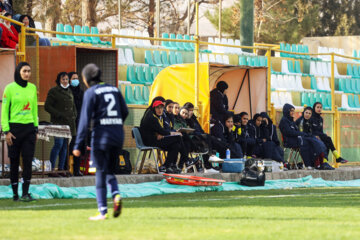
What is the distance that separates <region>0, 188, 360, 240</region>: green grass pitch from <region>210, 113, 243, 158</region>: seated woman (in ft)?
16.7

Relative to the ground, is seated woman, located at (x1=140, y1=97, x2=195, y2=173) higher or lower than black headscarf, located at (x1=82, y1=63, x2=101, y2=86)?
lower

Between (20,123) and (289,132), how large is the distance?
9.92m

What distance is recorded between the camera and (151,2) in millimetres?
53406

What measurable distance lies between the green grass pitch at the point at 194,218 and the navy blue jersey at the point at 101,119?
2.83ft

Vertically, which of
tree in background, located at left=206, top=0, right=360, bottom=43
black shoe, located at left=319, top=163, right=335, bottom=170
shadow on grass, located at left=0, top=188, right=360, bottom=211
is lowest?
shadow on grass, located at left=0, top=188, right=360, bottom=211

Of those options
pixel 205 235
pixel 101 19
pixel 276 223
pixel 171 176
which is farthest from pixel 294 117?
pixel 101 19

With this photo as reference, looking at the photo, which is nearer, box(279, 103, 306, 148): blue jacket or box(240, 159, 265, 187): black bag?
box(240, 159, 265, 187): black bag

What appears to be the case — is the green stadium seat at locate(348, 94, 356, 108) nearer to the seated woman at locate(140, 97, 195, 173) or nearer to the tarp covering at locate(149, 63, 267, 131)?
the tarp covering at locate(149, 63, 267, 131)

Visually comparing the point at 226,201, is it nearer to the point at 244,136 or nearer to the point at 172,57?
the point at 244,136

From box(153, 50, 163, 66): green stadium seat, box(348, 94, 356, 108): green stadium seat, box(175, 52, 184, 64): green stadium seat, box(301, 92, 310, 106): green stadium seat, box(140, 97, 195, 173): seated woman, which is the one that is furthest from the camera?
box(348, 94, 356, 108): green stadium seat

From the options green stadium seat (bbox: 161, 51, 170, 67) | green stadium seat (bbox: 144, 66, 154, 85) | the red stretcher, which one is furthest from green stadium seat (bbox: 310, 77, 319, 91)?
the red stretcher

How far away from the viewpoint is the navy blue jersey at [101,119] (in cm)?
957

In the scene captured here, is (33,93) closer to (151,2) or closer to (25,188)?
(25,188)

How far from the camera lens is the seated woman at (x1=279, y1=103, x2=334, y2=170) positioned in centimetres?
2109
